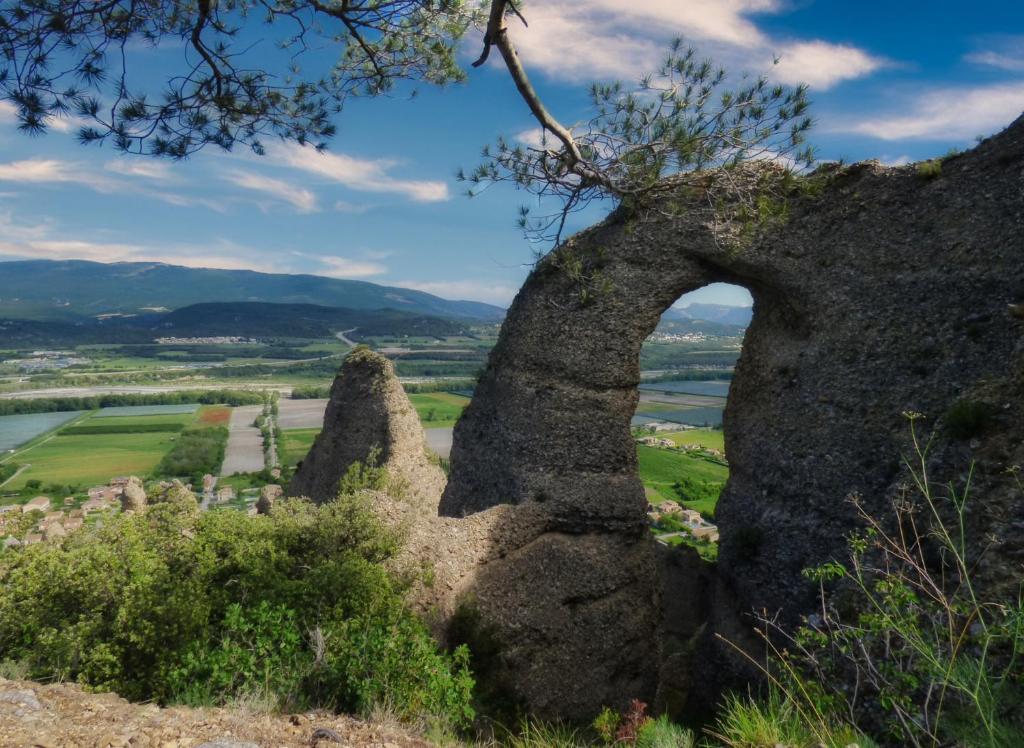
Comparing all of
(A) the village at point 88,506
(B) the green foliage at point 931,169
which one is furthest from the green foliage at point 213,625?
(B) the green foliage at point 931,169

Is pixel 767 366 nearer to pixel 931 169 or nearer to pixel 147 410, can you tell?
pixel 931 169

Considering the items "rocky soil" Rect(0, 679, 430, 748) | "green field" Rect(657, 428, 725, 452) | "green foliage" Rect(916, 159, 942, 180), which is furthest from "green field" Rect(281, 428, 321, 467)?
"green foliage" Rect(916, 159, 942, 180)

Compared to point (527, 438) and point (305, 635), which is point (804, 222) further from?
point (305, 635)

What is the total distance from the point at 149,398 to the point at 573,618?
13520cm

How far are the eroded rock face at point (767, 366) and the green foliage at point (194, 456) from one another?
62.0 metres

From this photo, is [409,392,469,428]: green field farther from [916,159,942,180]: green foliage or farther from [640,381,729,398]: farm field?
[916,159,942,180]: green foliage

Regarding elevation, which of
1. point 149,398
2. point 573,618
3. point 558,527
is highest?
point 558,527

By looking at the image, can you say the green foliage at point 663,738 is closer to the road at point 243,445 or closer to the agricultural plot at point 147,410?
the road at point 243,445

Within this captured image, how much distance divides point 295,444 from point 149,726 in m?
79.6

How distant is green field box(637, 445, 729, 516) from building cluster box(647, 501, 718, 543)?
6.86 ft

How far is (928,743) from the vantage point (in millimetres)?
5449

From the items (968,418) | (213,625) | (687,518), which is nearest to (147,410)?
(687,518)

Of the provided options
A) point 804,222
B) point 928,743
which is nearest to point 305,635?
point 928,743

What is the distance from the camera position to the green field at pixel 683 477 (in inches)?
1898
